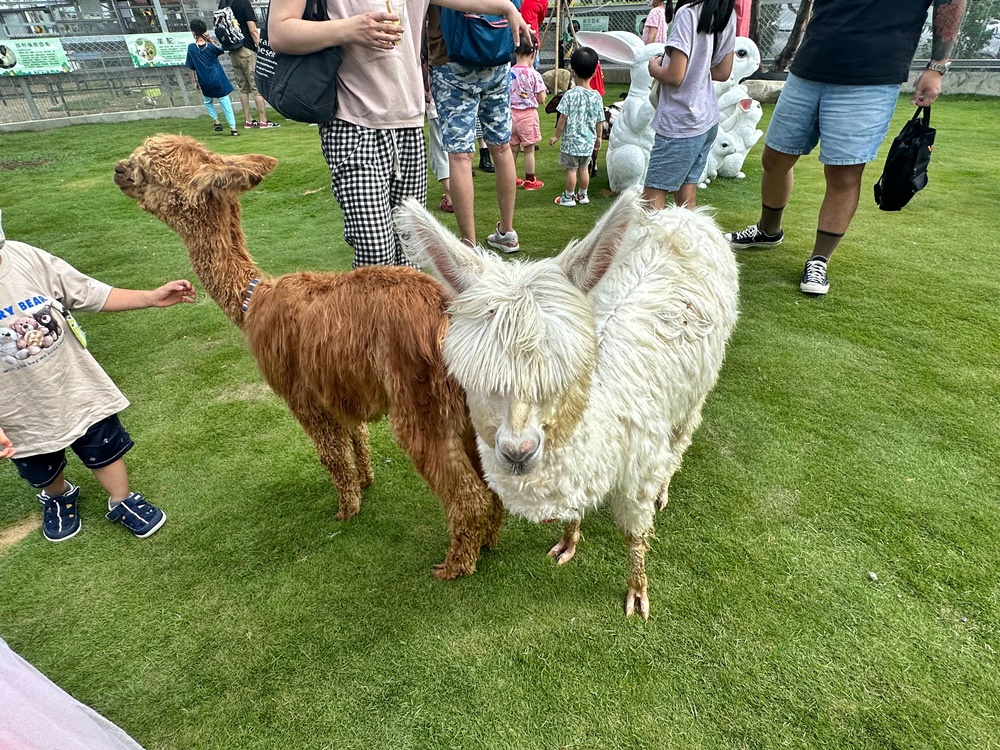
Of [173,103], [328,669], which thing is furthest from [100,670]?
[173,103]

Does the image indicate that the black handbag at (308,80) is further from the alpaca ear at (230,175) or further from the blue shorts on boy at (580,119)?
the blue shorts on boy at (580,119)

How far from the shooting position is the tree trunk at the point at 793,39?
1497 centimetres

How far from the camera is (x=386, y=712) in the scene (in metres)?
1.91

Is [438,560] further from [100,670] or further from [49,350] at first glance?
[49,350]

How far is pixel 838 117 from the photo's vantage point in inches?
150

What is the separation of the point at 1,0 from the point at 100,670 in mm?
20901

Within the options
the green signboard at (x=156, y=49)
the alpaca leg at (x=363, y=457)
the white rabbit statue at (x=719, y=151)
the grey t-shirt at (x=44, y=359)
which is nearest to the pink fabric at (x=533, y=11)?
the white rabbit statue at (x=719, y=151)

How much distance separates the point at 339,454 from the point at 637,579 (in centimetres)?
146

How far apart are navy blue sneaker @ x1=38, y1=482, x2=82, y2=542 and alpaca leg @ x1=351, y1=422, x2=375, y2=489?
1423mm

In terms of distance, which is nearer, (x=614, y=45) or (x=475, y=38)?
(x=475, y=38)

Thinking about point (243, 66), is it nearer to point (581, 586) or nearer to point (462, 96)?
point (462, 96)

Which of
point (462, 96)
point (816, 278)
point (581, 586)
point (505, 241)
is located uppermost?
point (462, 96)

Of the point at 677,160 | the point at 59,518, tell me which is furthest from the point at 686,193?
the point at 59,518

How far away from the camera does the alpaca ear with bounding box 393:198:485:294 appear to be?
156cm
